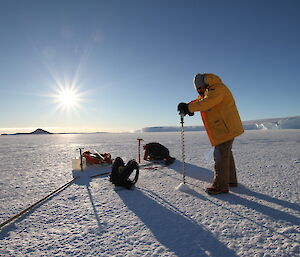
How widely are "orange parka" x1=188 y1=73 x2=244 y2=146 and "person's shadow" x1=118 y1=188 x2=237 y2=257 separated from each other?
1403 mm

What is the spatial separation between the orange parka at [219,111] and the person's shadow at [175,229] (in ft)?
4.60

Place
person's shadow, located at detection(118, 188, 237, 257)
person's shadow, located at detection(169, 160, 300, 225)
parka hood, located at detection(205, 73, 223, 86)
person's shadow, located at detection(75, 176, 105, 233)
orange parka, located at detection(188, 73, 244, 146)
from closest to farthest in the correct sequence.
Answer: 1. person's shadow, located at detection(118, 188, 237, 257)
2. person's shadow, located at detection(75, 176, 105, 233)
3. person's shadow, located at detection(169, 160, 300, 225)
4. orange parka, located at detection(188, 73, 244, 146)
5. parka hood, located at detection(205, 73, 223, 86)

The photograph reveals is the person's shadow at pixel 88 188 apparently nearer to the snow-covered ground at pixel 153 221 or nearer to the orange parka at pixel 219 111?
the snow-covered ground at pixel 153 221

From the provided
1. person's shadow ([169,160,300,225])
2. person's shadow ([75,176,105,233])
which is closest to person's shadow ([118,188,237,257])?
person's shadow ([75,176,105,233])

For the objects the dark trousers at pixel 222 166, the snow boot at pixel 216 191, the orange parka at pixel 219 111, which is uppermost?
the orange parka at pixel 219 111

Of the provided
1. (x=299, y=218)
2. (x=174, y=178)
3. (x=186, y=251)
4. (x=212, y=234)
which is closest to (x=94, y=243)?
(x=186, y=251)

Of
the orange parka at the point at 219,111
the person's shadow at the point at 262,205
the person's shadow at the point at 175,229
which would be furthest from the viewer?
the orange parka at the point at 219,111

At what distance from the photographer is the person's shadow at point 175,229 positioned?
1.84 m

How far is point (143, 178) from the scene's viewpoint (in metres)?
4.56

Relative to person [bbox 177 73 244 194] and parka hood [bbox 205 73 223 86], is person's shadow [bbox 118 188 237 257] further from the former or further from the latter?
parka hood [bbox 205 73 223 86]

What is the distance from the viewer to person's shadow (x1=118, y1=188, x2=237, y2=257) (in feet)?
6.03

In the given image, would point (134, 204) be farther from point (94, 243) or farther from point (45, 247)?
point (45, 247)

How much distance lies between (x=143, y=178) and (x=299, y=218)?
9.49 ft

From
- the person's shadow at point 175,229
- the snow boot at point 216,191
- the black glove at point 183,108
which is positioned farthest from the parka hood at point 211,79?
the person's shadow at point 175,229
